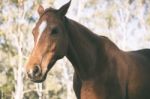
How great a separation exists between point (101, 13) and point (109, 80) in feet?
95.0

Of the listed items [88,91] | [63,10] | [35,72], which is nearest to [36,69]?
[35,72]

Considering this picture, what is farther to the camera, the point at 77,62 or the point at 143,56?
the point at 143,56

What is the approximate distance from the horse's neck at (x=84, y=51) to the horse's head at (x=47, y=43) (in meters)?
0.26

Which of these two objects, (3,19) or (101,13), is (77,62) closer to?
(3,19)

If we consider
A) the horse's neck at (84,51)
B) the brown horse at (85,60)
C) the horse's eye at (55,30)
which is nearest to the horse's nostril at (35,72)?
→ the brown horse at (85,60)

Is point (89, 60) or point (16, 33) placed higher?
point (89, 60)

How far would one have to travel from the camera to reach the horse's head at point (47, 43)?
5121 mm

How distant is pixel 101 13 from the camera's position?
34656mm

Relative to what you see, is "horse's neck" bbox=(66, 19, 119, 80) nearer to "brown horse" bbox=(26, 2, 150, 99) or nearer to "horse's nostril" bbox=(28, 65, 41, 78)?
"brown horse" bbox=(26, 2, 150, 99)

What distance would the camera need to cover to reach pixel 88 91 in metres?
5.90

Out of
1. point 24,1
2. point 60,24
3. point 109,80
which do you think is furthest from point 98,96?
point 24,1

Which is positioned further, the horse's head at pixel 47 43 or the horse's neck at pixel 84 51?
the horse's neck at pixel 84 51

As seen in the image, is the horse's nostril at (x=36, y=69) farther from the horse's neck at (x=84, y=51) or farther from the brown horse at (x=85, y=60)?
the horse's neck at (x=84, y=51)

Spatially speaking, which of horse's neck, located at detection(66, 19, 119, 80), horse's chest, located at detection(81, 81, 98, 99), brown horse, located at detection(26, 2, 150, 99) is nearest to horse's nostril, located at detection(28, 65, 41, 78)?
brown horse, located at detection(26, 2, 150, 99)
